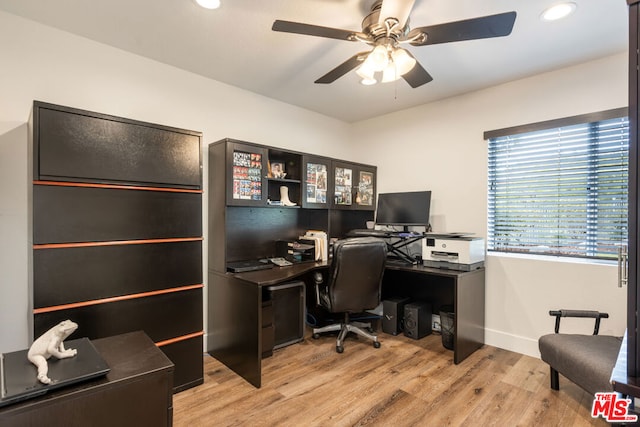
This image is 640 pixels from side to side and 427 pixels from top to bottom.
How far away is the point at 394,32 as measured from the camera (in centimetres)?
177

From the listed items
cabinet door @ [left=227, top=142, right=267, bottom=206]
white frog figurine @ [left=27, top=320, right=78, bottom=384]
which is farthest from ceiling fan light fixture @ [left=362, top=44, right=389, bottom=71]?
white frog figurine @ [left=27, top=320, right=78, bottom=384]

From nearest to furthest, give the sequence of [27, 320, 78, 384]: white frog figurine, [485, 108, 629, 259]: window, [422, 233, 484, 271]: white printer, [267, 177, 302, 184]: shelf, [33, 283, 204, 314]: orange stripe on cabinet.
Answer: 1. [27, 320, 78, 384]: white frog figurine
2. [33, 283, 204, 314]: orange stripe on cabinet
3. [485, 108, 629, 259]: window
4. [422, 233, 484, 271]: white printer
5. [267, 177, 302, 184]: shelf

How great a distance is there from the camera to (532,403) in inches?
82.7

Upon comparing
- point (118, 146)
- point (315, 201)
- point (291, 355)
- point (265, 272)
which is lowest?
point (291, 355)

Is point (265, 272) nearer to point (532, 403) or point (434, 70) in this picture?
point (532, 403)

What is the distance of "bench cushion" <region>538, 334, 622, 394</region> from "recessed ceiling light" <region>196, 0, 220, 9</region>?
3046 millimetres

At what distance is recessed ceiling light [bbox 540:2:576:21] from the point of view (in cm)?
186

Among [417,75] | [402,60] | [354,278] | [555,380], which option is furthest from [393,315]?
[402,60]

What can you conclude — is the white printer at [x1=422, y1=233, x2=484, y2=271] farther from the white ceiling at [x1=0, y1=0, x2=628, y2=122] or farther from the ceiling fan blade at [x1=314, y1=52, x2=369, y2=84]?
the ceiling fan blade at [x1=314, y1=52, x2=369, y2=84]

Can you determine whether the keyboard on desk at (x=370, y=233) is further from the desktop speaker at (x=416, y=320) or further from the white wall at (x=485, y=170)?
the desktop speaker at (x=416, y=320)

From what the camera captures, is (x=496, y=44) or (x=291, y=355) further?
(x=291, y=355)

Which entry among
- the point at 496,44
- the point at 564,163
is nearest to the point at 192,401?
the point at 496,44

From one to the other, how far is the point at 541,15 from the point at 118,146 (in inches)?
112

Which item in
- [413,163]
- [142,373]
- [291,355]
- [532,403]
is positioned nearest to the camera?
[142,373]
